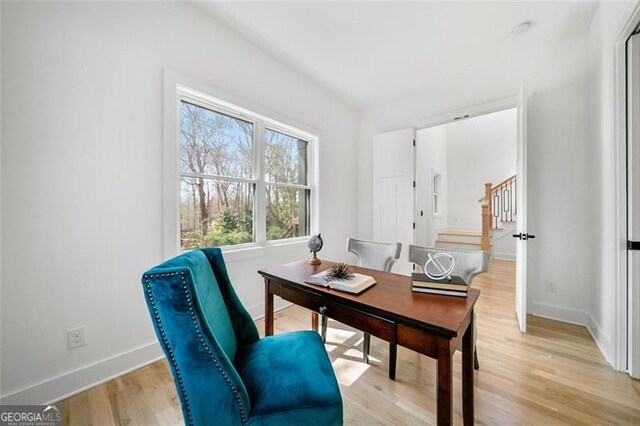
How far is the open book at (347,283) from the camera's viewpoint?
48.8 inches

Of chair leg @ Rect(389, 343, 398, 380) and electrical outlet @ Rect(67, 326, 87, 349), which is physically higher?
electrical outlet @ Rect(67, 326, 87, 349)

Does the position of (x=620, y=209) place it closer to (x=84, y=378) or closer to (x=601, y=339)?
(x=601, y=339)

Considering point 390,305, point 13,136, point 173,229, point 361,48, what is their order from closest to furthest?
point 390,305 → point 13,136 → point 173,229 → point 361,48

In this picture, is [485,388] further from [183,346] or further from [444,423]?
[183,346]

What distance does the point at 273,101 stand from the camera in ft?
8.85

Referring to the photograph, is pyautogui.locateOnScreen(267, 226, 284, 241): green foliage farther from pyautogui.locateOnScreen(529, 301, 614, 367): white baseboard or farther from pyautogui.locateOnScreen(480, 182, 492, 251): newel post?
pyautogui.locateOnScreen(480, 182, 492, 251): newel post

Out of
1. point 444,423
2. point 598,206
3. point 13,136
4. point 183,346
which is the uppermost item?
point 13,136

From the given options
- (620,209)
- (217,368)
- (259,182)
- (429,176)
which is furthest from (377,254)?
(429,176)

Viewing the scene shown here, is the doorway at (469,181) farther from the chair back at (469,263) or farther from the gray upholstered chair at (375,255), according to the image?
the chair back at (469,263)

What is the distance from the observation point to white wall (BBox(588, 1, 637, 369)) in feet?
5.60

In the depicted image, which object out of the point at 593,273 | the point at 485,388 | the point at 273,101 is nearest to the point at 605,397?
the point at 485,388

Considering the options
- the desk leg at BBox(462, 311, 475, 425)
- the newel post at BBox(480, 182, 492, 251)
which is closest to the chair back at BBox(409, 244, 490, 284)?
the desk leg at BBox(462, 311, 475, 425)

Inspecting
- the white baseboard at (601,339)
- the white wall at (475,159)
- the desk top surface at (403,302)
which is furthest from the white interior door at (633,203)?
the white wall at (475,159)

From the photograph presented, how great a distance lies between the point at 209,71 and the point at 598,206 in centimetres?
359
